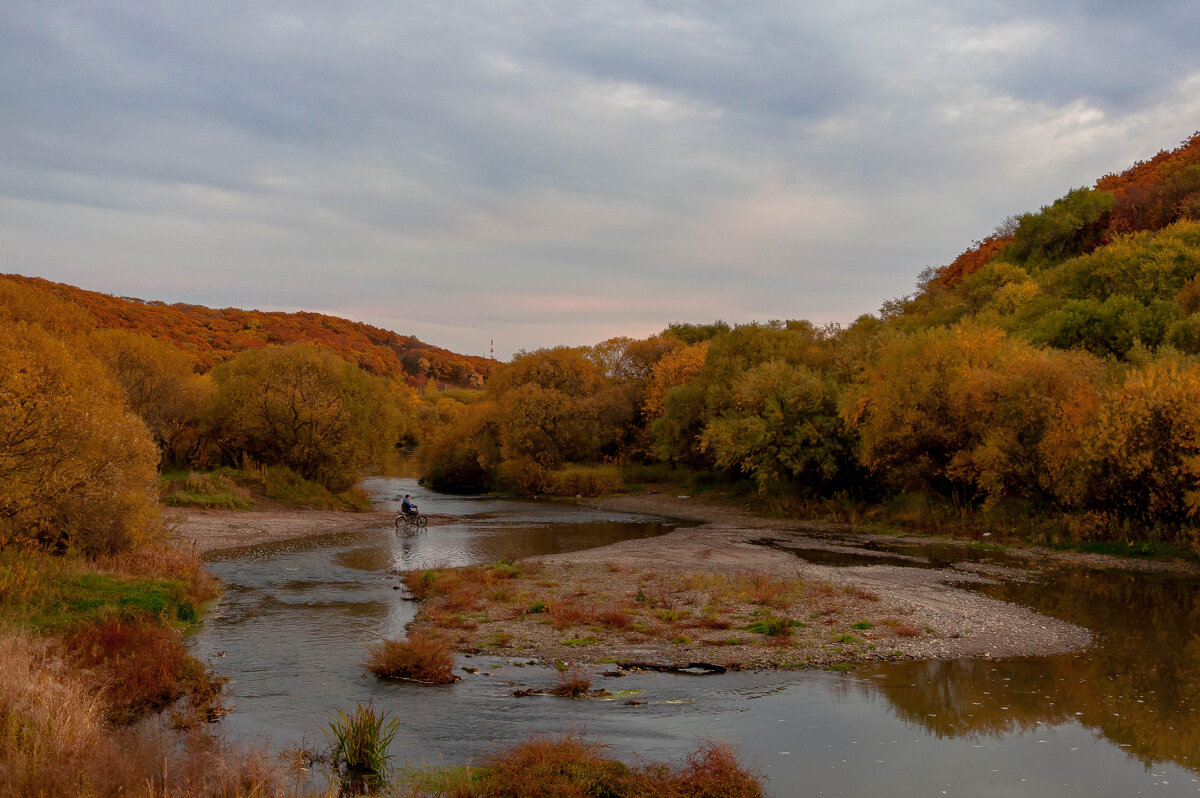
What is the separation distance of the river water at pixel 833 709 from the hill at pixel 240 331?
45.2 metres

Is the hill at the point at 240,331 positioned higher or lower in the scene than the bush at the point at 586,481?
higher

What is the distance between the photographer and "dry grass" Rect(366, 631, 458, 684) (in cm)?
1759

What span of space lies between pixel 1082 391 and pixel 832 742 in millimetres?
29214

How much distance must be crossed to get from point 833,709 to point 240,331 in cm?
12678

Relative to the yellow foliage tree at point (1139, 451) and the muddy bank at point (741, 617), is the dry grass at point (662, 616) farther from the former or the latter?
the yellow foliage tree at point (1139, 451)

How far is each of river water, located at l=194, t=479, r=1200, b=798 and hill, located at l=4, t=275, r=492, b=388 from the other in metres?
45.2

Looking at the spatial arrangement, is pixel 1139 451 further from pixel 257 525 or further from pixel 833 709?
pixel 257 525

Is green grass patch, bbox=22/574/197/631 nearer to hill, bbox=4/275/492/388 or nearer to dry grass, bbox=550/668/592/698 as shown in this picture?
dry grass, bbox=550/668/592/698

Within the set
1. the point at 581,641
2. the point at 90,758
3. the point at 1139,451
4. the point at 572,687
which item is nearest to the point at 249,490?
the point at 581,641

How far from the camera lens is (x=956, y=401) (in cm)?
4159

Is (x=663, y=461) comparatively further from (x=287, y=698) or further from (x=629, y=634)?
(x=287, y=698)

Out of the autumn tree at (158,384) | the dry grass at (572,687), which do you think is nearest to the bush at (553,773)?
the dry grass at (572,687)

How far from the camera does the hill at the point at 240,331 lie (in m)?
99.8

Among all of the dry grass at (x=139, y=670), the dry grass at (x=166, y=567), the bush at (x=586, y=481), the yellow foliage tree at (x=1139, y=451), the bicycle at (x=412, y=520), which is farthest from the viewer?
the bush at (x=586, y=481)
